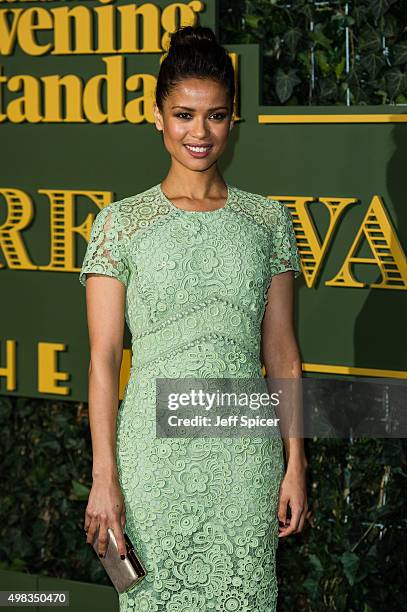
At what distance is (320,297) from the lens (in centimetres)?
339

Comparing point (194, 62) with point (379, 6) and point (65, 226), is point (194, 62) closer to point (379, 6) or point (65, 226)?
point (379, 6)

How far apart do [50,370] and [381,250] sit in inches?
44.9

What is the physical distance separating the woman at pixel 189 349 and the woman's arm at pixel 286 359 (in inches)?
0.7

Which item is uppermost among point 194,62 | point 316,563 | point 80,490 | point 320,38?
point 320,38

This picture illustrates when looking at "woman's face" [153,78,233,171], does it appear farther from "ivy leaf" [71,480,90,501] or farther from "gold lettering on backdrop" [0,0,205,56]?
"ivy leaf" [71,480,90,501]

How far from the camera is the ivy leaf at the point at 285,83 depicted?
3516 millimetres

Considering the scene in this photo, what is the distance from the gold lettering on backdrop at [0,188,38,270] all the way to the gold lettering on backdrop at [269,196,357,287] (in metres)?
0.85

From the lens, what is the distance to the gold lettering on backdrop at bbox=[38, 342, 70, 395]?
3736 mm

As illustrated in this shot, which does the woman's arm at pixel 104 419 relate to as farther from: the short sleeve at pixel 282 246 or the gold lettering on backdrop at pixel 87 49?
the gold lettering on backdrop at pixel 87 49

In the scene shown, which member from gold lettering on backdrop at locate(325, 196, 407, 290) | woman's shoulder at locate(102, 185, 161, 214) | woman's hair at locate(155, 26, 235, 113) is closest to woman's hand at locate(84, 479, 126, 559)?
woman's shoulder at locate(102, 185, 161, 214)

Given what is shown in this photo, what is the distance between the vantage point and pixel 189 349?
7.78 feet

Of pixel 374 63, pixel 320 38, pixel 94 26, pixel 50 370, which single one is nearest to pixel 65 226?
pixel 50 370

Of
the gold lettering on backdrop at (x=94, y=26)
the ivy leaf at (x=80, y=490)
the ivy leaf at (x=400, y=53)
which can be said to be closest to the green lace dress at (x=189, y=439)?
the ivy leaf at (x=400, y=53)

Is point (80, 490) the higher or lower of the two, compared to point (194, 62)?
lower
